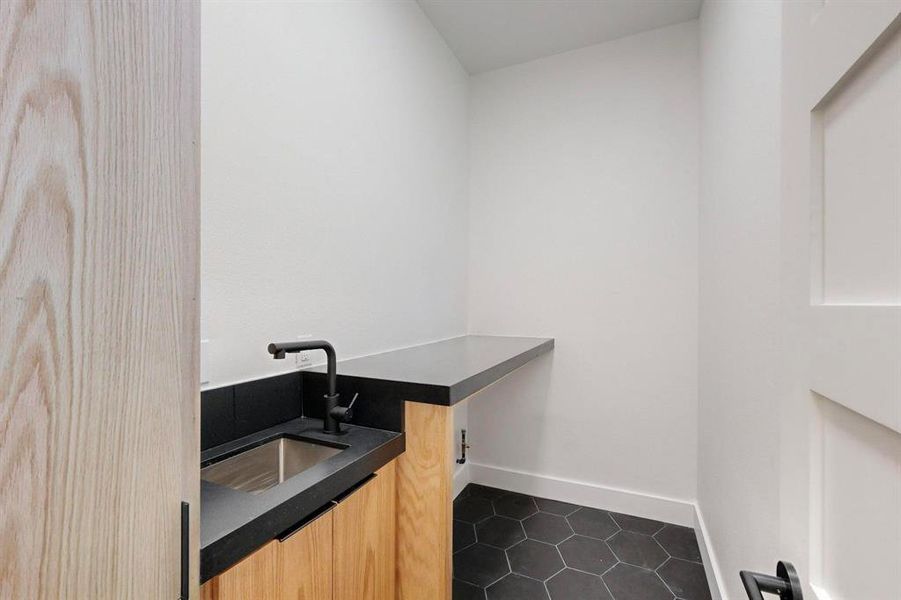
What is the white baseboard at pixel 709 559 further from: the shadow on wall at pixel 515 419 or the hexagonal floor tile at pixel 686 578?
the shadow on wall at pixel 515 419

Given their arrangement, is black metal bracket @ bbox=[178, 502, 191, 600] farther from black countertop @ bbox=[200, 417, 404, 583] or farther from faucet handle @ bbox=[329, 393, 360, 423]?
faucet handle @ bbox=[329, 393, 360, 423]

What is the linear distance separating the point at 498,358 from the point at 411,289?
65 centimetres

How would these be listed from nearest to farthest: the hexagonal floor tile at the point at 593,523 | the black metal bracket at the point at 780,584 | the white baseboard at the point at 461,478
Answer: the black metal bracket at the point at 780,584, the hexagonal floor tile at the point at 593,523, the white baseboard at the point at 461,478

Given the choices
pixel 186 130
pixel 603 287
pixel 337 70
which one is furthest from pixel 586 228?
pixel 186 130

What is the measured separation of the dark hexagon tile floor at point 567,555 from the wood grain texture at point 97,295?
156cm

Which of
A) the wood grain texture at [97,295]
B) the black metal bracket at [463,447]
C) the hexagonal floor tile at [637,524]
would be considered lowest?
the hexagonal floor tile at [637,524]

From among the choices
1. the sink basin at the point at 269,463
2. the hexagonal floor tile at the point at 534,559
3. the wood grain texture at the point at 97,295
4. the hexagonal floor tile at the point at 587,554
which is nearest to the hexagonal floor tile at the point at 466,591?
the hexagonal floor tile at the point at 534,559

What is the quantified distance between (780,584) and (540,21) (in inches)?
101

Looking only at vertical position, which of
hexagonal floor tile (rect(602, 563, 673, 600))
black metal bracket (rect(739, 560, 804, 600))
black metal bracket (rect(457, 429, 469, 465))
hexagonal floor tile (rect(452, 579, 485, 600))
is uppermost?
black metal bracket (rect(739, 560, 804, 600))

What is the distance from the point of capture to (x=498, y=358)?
171 cm

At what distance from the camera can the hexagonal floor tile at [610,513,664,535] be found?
2.11 metres

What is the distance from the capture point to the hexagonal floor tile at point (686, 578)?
1654 mm

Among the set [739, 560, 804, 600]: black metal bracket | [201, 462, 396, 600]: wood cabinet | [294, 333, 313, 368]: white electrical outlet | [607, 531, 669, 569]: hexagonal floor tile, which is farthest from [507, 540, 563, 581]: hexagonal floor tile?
[739, 560, 804, 600]: black metal bracket

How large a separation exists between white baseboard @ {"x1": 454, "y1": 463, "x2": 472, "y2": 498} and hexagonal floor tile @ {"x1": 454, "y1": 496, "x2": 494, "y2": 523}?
0.07m
